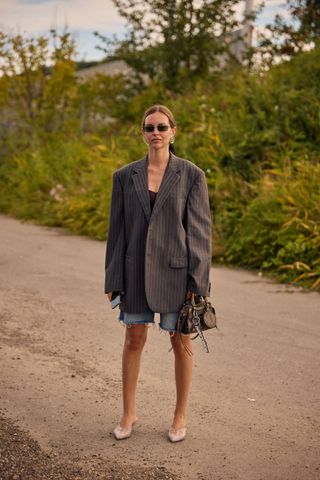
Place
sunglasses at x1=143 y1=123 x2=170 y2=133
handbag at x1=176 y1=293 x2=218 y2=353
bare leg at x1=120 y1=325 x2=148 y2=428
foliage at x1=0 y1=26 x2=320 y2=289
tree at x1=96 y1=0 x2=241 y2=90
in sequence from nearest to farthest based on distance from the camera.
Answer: handbag at x1=176 y1=293 x2=218 y2=353 → sunglasses at x1=143 y1=123 x2=170 y2=133 → bare leg at x1=120 y1=325 x2=148 y2=428 → foliage at x1=0 y1=26 x2=320 y2=289 → tree at x1=96 y1=0 x2=241 y2=90

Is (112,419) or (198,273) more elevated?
(198,273)

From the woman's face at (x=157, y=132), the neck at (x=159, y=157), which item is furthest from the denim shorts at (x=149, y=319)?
the woman's face at (x=157, y=132)

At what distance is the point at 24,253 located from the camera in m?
11.1

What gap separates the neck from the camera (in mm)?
4438

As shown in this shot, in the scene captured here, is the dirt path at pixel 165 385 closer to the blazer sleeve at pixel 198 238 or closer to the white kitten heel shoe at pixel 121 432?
the white kitten heel shoe at pixel 121 432

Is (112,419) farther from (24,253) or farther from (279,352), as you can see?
(24,253)

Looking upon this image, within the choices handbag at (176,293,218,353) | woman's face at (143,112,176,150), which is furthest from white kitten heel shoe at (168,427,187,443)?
woman's face at (143,112,176,150)

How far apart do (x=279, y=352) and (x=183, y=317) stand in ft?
7.67

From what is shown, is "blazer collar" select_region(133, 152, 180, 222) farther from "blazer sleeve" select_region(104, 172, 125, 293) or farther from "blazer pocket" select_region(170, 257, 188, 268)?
"blazer pocket" select_region(170, 257, 188, 268)

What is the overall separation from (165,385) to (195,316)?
4.52 feet

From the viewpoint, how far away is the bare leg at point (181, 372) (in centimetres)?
445

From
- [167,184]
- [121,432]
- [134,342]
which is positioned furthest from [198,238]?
[121,432]

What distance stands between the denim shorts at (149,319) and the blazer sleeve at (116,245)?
6.4 inches

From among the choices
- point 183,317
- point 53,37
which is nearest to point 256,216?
point 183,317
